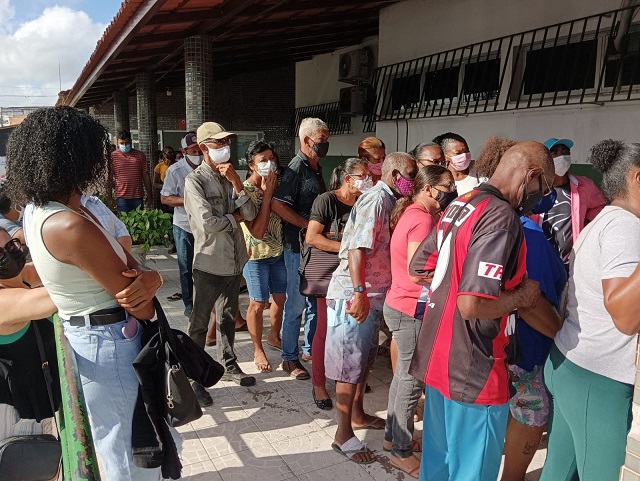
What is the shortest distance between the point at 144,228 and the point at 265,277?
2174 millimetres

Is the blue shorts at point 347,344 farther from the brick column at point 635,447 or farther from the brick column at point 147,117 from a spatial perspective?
the brick column at point 147,117

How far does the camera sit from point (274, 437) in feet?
10.5

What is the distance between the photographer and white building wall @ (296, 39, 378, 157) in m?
Result: 11.3

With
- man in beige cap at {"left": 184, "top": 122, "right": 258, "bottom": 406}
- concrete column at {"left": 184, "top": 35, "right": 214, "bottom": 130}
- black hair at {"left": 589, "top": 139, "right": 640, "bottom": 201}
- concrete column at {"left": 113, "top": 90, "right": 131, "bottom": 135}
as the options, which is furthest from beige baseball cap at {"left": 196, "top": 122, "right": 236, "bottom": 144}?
concrete column at {"left": 113, "top": 90, "right": 131, "bottom": 135}

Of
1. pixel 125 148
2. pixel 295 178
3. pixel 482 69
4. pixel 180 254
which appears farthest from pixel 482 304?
pixel 125 148

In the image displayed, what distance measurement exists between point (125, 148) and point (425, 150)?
5.67m

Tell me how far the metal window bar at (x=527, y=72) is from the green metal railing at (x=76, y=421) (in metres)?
5.74

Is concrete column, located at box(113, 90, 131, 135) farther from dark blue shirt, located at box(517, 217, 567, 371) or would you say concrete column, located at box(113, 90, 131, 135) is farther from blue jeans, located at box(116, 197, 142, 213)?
dark blue shirt, located at box(517, 217, 567, 371)

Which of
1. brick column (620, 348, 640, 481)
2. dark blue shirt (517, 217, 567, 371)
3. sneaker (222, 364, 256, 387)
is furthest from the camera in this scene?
sneaker (222, 364, 256, 387)

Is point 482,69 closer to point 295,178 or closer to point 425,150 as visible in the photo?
point 425,150

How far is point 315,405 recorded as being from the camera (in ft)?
11.9

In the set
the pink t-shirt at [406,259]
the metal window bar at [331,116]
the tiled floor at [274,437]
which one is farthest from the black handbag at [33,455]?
the metal window bar at [331,116]

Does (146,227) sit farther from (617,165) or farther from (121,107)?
(121,107)

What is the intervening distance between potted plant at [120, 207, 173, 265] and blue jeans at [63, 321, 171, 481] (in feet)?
13.1
